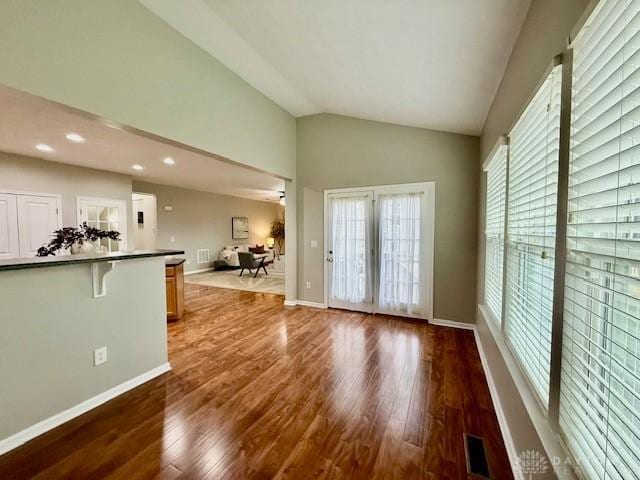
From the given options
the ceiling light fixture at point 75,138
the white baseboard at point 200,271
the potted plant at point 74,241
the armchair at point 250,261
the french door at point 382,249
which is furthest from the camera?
the white baseboard at point 200,271

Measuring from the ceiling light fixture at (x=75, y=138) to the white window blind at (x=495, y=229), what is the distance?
515 centimetres

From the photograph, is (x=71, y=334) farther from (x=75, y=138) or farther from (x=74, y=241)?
(x=75, y=138)

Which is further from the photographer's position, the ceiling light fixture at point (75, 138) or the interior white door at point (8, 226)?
the interior white door at point (8, 226)

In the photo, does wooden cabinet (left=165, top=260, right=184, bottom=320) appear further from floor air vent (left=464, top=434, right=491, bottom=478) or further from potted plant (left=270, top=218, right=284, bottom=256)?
potted plant (left=270, top=218, right=284, bottom=256)

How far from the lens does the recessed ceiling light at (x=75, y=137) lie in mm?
3775

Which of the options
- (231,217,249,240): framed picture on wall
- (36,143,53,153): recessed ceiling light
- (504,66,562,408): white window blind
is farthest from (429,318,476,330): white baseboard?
(231,217,249,240): framed picture on wall

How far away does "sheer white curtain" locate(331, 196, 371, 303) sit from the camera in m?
4.29

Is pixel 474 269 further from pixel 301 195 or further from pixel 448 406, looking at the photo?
pixel 301 195

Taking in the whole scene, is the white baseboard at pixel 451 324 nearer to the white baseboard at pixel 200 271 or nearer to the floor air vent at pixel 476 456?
the floor air vent at pixel 476 456

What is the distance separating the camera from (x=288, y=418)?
1.94 meters

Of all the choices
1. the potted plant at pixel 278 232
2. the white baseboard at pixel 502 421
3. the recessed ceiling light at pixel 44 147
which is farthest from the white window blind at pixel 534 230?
the potted plant at pixel 278 232

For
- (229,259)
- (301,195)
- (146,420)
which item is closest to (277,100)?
(301,195)

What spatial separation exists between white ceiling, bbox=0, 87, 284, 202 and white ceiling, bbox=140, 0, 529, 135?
3.83 feet

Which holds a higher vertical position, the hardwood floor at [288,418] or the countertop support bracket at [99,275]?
the countertop support bracket at [99,275]
